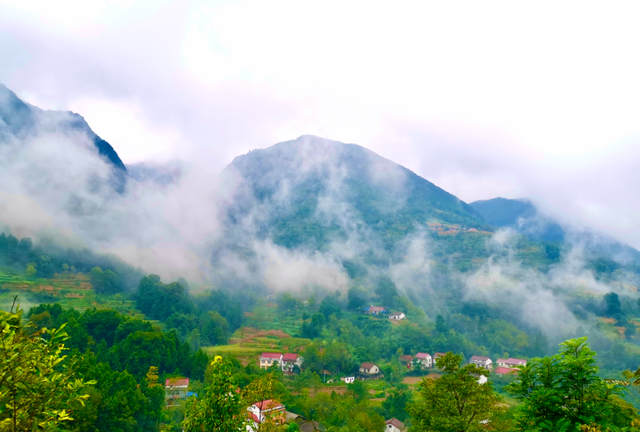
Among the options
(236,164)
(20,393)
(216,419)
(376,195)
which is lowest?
(216,419)

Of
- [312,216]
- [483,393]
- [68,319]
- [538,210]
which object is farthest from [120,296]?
[538,210]

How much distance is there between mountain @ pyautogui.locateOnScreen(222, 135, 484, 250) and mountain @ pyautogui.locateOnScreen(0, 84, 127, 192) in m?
51.5

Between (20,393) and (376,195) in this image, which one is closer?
(20,393)

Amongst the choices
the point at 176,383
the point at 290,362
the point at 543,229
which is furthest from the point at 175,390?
the point at 543,229

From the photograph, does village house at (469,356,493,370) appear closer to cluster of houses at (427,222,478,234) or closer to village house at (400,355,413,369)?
village house at (400,355,413,369)

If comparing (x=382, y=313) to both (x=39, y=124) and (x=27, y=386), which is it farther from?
(x=39, y=124)

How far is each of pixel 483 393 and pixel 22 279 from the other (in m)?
65.1

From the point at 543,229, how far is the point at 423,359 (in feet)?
418

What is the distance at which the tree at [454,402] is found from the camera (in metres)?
14.2

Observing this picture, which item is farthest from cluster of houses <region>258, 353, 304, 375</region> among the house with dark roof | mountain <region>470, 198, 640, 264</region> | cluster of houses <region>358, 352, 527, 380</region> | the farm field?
mountain <region>470, 198, 640, 264</region>

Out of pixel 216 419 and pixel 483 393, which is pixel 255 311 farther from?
pixel 216 419

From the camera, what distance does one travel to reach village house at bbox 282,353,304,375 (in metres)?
52.7

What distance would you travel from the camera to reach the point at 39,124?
293 ft

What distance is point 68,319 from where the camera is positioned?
4016cm
